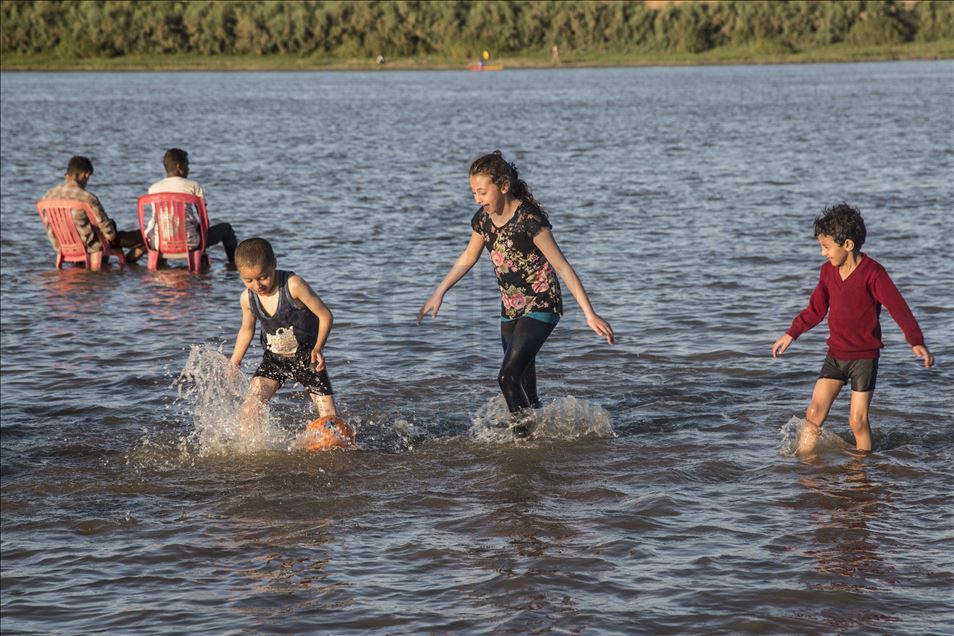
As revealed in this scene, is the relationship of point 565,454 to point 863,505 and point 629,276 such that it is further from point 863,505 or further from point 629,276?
point 629,276

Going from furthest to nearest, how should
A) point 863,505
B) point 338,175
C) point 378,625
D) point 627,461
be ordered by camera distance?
Result: point 338,175 → point 627,461 → point 863,505 → point 378,625

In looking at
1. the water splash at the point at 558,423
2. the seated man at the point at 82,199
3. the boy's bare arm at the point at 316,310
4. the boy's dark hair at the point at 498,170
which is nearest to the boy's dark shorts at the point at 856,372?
the water splash at the point at 558,423

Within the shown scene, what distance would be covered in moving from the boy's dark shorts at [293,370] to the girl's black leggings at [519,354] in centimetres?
113

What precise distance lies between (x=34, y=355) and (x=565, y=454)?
5182mm

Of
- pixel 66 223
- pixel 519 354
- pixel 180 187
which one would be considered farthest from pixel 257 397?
pixel 66 223

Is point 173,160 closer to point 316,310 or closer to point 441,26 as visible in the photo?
point 316,310

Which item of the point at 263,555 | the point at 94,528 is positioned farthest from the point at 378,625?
the point at 94,528

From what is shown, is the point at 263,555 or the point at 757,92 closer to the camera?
the point at 263,555

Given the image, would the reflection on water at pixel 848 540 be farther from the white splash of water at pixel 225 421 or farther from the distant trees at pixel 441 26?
the distant trees at pixel 441 26

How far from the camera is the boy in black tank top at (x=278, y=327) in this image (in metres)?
7.69

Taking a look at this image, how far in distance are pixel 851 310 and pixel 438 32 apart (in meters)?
110

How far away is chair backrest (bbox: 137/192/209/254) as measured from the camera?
15094 millimetres

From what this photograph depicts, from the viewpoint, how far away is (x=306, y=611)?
6043mm

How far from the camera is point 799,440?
8219mm
